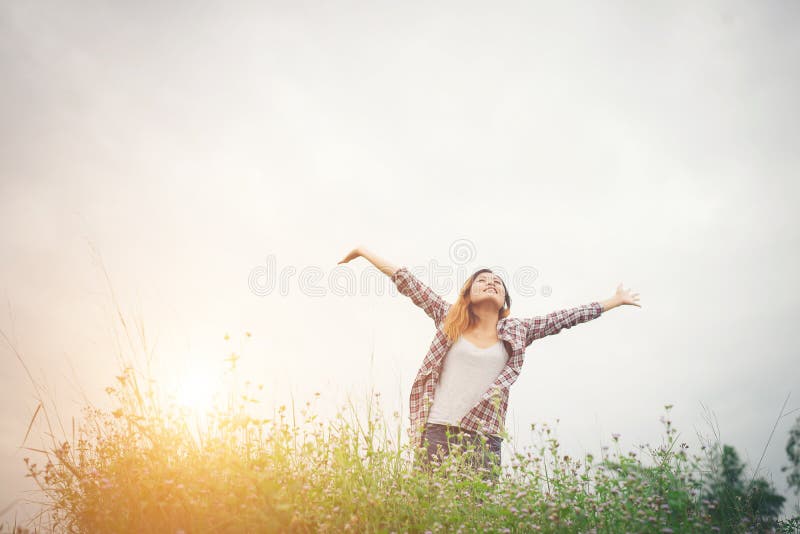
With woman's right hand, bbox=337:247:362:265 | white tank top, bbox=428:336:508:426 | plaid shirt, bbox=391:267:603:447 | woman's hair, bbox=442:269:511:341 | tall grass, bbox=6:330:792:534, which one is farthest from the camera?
woman's right hand, bbox=337:247:362:265

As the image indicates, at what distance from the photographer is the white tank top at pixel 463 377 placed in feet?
17.0

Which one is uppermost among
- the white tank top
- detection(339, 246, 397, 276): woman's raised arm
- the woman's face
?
detection(339, 246, 397, 276): woman's raised arm

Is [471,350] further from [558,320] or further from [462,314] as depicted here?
[558,320]

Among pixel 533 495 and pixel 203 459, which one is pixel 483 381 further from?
pixel 203 459

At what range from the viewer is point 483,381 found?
535 cm

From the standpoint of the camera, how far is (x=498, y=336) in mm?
5648

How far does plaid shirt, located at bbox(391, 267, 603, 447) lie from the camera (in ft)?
16.5

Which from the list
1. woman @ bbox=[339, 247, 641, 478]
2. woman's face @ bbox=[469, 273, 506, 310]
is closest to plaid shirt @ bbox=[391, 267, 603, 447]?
woman @ bbox=[339, 247, 641, 478]

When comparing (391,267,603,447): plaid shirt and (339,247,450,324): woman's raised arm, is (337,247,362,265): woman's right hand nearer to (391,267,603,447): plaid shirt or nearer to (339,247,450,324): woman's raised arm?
(339,247,450,324): woman's raised arm

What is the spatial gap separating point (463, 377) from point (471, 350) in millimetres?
317

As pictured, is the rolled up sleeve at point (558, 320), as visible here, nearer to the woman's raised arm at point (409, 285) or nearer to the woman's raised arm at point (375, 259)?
the woman's raised arm at point (409, 285)

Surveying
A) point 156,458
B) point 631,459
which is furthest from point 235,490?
point 631,459

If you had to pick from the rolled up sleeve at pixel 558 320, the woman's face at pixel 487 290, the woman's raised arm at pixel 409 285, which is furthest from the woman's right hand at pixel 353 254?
the rolled up sleeve at pixel 558 320

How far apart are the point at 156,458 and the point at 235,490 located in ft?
2.98
